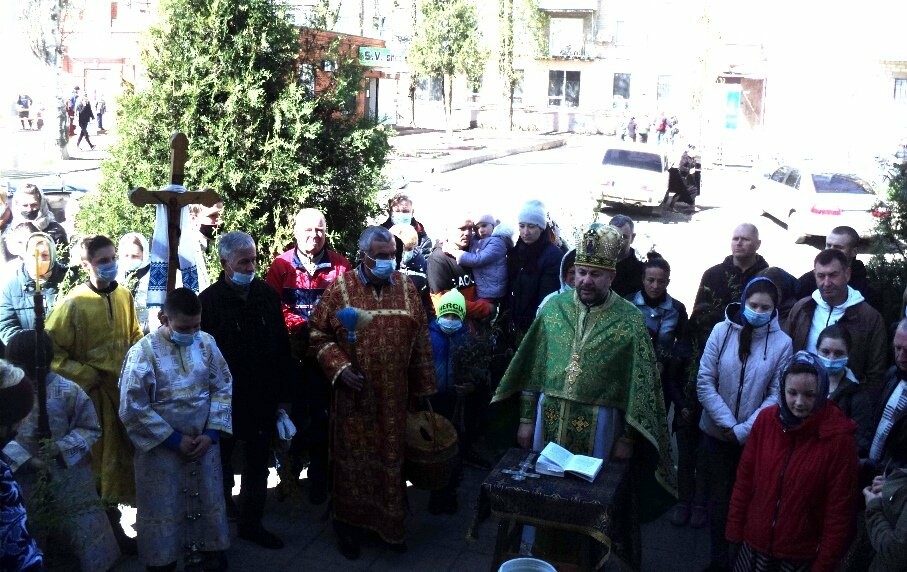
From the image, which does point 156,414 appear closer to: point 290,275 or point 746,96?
point 290,275

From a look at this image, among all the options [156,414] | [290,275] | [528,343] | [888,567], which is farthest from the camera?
[290,275]

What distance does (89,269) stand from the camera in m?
5.55

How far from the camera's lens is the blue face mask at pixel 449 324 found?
6.48 metres

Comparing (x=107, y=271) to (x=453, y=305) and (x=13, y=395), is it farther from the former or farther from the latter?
(x=453, y=305)

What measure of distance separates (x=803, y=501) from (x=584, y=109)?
48.8m

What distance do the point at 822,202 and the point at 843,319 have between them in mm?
14060

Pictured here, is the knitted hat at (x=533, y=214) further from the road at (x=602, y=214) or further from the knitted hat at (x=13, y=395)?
the knitted hat at (x=13, y=395)

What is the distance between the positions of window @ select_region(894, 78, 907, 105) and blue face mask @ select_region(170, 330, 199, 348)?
3829 centimetres

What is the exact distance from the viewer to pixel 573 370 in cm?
514

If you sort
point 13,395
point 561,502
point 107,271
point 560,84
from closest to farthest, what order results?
1. point 13,395
2. point 561,502
3. point 107,271
4. point 560,84

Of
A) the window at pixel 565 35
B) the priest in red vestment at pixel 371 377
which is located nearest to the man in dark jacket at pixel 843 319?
the priest in red vestment at pixel 371 377

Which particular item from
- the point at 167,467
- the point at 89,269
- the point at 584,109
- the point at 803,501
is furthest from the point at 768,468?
the point at 584,109

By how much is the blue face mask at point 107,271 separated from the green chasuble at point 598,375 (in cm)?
247

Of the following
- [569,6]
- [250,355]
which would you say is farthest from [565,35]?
[250,355]
